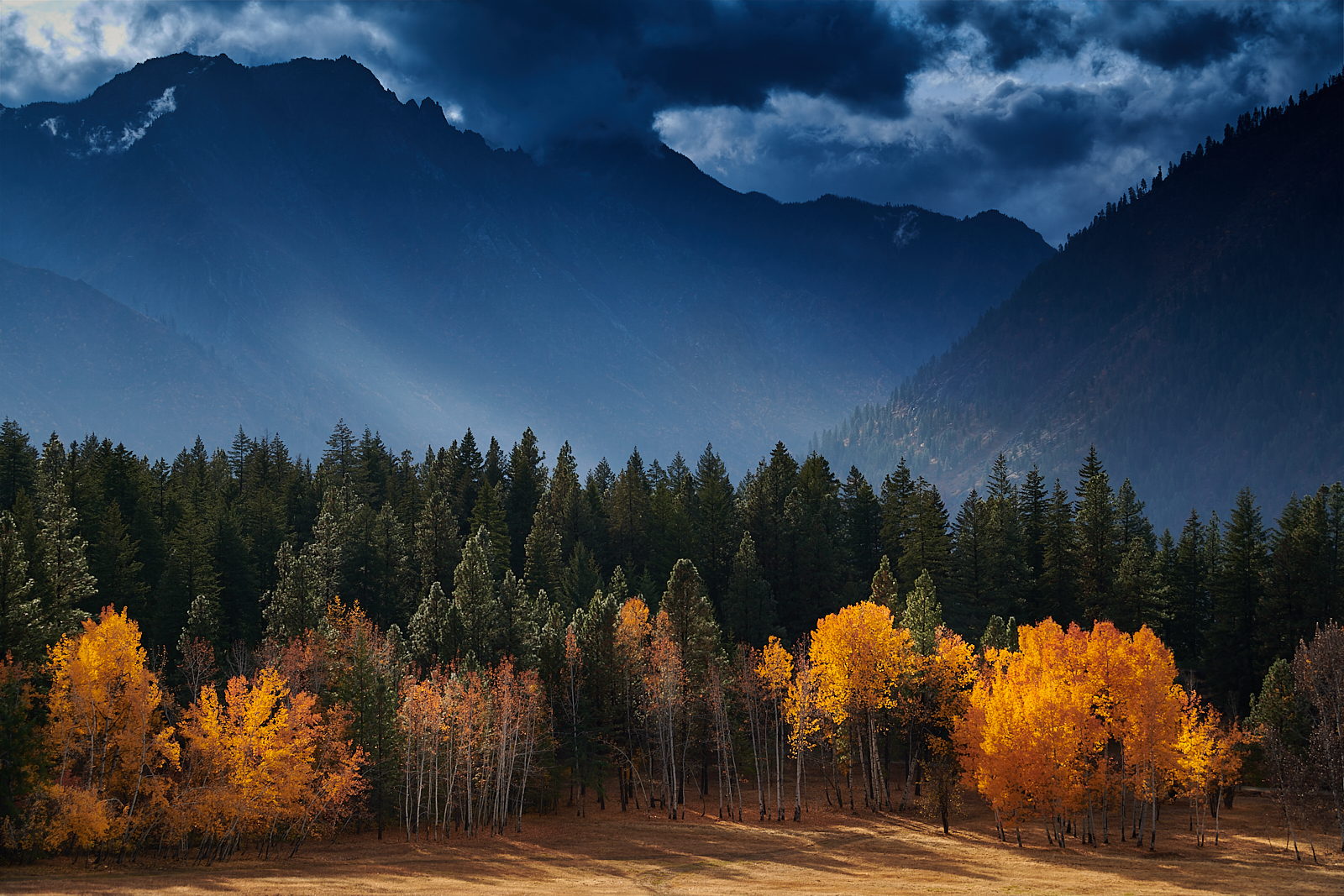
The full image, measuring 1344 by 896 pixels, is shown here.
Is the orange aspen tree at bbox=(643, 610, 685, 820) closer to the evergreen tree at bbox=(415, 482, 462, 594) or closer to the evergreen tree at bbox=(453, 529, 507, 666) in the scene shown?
the evergreen tree at bbox=(453, 529, 507, 666)

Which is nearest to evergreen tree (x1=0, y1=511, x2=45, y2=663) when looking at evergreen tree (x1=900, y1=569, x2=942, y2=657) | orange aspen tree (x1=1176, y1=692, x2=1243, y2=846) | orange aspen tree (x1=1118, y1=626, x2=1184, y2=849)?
evergreen tree (x1=900, y1=569, x2=942, y2=657)

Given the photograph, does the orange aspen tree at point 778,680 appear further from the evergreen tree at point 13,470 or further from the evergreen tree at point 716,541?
the evergreen tree at point 13,470

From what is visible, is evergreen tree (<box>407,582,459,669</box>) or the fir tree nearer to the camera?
evergreen tree (<box>407,582,459,669</box>)

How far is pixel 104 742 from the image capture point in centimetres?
4872

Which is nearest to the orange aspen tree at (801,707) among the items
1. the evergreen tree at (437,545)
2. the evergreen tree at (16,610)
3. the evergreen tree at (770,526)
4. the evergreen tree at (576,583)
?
the evergreen tree at (576,583)

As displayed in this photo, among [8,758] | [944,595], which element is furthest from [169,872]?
[944,595]

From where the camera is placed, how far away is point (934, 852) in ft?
174

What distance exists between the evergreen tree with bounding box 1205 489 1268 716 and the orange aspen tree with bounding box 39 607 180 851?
247 feet

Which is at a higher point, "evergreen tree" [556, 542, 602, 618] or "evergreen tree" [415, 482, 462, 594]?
"evergreen tree" [415, 482, 462, 594]

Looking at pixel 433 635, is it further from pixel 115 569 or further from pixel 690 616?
pixel 115 569

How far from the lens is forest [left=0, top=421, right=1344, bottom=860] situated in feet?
161

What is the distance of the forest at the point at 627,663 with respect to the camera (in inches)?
1937

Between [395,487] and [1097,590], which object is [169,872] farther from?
[1097,590]

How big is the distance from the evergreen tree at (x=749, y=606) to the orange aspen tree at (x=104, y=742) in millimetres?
45498
